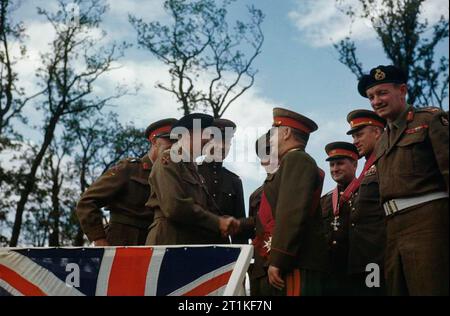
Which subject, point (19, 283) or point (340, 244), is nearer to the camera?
point (19, 283)

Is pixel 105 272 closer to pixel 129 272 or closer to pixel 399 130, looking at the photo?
pixel 129 272

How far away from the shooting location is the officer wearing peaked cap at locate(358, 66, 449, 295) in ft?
11.1

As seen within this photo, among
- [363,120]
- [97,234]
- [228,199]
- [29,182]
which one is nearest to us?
[97,234]

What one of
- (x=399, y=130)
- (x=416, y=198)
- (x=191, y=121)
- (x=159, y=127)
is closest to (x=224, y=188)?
(x=159, y=127)

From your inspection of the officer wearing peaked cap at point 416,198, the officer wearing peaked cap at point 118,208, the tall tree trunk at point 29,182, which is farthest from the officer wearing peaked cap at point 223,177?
the tall tree trunk at point 29,182

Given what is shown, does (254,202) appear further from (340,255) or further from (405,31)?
(405,31)

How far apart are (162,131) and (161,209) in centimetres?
165

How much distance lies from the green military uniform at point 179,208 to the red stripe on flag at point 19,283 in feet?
3.05

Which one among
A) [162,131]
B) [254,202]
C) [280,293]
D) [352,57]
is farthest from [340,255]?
[352,57]

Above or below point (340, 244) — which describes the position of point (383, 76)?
above

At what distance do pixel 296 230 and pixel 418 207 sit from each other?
2.46 feet

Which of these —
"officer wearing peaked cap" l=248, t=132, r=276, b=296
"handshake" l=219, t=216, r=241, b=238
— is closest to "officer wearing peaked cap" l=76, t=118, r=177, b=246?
"officer wearing peaked cap" l=248, t=132, r=276, b=296

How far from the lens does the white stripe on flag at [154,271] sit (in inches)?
133

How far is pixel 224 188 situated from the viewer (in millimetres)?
5766
